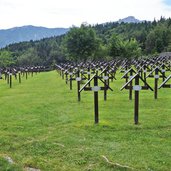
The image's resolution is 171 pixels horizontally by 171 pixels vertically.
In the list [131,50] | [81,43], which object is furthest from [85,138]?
[131,50]

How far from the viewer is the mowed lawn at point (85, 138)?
7.74m

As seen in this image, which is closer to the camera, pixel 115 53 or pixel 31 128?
pixel 31 128

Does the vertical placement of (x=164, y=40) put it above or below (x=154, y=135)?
above

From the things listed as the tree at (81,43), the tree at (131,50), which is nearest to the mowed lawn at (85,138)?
the tree at (131,50)

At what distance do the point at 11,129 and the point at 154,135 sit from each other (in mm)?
4331

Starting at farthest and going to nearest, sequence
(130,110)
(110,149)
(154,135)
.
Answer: (130,110) → (154,135) → (110,149)

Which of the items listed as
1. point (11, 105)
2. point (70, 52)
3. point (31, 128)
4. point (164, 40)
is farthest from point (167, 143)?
point (164, 40)

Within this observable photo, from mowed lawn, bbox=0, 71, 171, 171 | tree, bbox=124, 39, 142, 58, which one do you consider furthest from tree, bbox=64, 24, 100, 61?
mowed lawn, bbox=0, 71, 171, 171

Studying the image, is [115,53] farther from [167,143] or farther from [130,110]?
[167,143]

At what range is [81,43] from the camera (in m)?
76.4

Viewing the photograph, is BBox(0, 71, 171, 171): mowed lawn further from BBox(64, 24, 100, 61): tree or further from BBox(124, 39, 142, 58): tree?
BBox(64, 24, 100, 61): tree

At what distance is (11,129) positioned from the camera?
37.7 ft

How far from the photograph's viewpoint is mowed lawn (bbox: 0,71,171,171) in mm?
7738

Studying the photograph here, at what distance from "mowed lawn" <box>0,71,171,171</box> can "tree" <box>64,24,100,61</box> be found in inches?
2398
